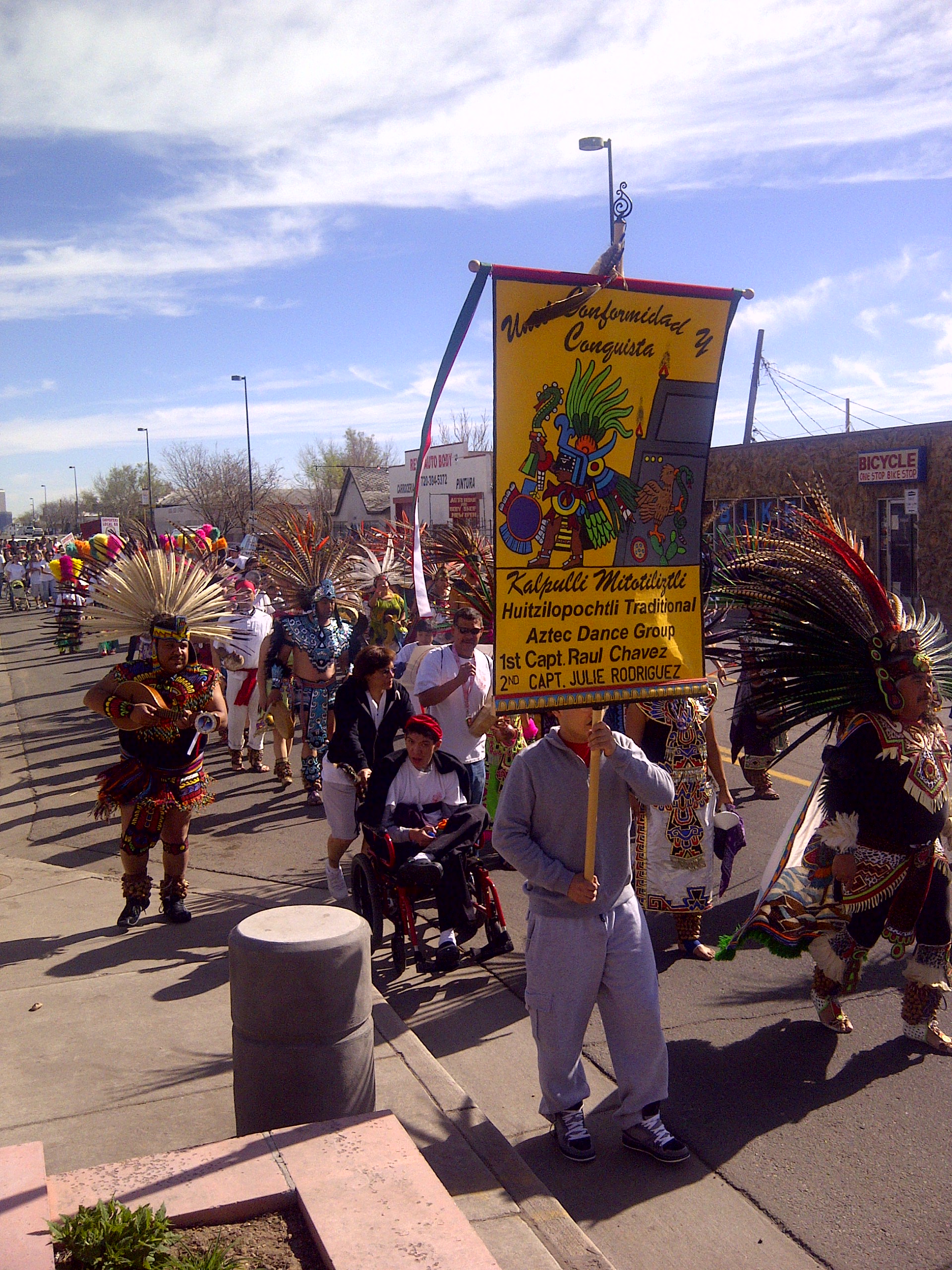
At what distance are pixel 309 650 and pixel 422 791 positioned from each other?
376 cm

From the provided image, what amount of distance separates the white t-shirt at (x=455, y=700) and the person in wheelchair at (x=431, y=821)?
2.17 feet

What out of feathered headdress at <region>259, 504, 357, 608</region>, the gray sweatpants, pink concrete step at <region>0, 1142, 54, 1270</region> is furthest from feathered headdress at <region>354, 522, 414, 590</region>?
pink concrete step at <region>0, 1142, 54, 1270</region>

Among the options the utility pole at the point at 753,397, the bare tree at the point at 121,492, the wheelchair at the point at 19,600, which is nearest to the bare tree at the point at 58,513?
the bare tree at the point at 121,492

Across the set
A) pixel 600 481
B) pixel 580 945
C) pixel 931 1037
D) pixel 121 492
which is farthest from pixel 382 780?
pixel 121 492

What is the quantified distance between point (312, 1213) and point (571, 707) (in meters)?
1.77

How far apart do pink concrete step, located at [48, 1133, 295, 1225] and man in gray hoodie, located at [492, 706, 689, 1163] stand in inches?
42.1

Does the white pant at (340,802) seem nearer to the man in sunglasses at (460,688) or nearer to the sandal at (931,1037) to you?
the man in sunglasses at (460,688)

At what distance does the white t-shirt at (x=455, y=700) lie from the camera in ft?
23.1

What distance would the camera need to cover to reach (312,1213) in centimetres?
331

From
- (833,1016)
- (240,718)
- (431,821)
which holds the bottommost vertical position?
(833,1016)

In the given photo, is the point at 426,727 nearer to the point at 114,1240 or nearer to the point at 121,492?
the point at 114,1240

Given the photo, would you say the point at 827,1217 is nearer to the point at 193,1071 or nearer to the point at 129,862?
the point at 193,1071

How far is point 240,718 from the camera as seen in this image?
38.1ft

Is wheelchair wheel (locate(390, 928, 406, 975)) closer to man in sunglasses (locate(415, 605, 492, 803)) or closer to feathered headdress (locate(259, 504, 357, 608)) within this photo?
man in sunglasses (locate(415, 605, 492, 803))
